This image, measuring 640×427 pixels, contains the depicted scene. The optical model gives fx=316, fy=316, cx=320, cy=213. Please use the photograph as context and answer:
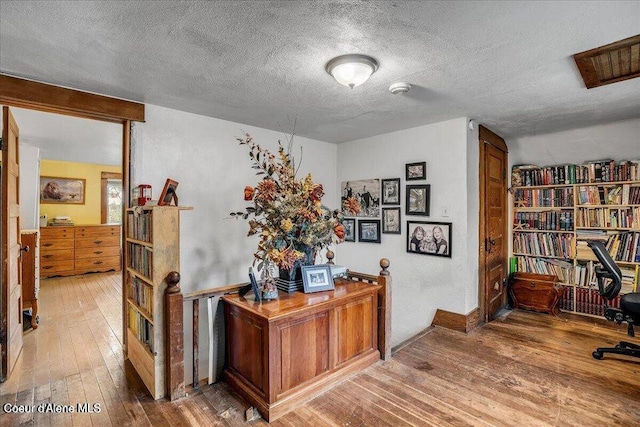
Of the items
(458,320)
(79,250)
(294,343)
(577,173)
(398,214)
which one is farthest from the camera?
(79,250)

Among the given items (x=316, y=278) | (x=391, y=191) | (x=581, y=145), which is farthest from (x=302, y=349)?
(x=581, y=145)

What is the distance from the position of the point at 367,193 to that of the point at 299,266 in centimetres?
206

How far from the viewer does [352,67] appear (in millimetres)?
1979

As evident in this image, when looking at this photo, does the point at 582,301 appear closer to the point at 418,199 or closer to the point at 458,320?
the point at 458,320

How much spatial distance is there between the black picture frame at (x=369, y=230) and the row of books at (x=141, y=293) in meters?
2.73

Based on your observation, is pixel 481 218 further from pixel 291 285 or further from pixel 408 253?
pixel 291 285

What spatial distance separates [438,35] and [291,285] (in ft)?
6.23

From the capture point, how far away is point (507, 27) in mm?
1646

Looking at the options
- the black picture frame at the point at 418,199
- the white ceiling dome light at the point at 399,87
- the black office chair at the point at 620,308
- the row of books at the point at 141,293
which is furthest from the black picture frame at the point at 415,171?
the row of books at the point at 141,293

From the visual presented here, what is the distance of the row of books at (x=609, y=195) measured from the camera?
11.4 feet

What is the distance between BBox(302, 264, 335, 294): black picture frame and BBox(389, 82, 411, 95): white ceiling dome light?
1496 mm

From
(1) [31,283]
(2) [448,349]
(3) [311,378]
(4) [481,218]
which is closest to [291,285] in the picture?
(3) [311,378]

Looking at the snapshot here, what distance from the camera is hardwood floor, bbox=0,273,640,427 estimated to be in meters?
1.99

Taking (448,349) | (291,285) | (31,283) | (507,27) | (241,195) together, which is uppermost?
(507,27)
